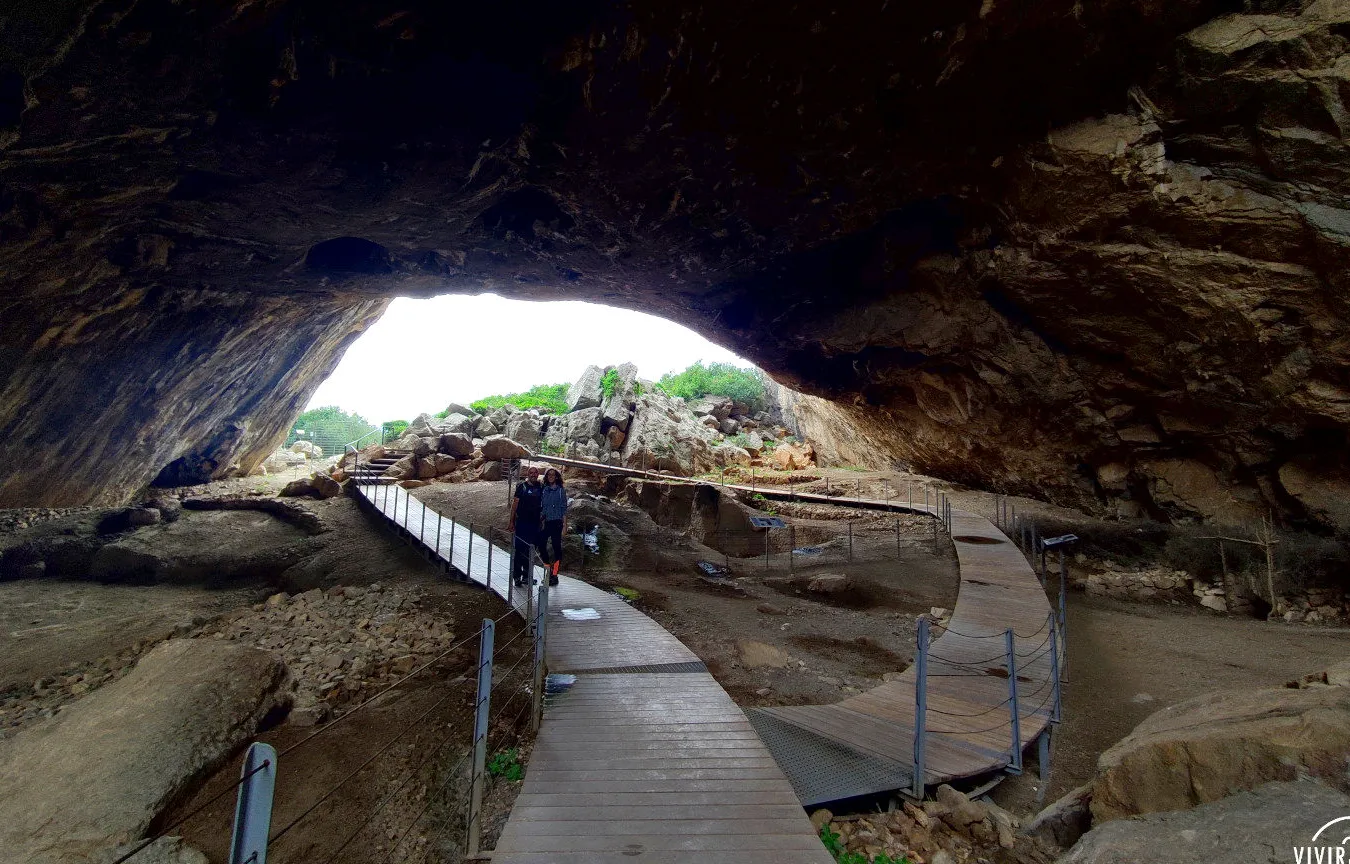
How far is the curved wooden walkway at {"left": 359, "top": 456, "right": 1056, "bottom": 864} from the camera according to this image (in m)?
2.82

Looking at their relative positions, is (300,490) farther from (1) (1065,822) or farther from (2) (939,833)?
→ (1) (1065,822)

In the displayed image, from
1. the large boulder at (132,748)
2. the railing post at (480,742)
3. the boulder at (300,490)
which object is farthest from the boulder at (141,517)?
the railing post at (480,742)

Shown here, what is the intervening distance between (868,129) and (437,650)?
9778 mm

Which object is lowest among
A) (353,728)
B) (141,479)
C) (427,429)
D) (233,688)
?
(353,728)

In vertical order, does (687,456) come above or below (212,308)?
below

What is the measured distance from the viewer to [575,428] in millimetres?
23672

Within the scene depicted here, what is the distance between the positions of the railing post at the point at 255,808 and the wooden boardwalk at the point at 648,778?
3.71ft

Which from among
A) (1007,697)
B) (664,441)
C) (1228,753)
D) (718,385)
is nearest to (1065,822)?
(1228,753)

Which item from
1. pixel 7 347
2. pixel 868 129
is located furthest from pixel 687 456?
pixel 7 347

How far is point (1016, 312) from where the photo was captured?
428 inches

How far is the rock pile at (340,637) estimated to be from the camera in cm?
564

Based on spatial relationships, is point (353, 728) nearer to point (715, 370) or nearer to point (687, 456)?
point (687, 456)

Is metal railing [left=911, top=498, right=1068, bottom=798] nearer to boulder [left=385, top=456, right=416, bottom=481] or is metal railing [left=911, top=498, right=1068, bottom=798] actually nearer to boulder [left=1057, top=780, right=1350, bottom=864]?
boulder [left=1057, top=780, right=1350, bottom=864]

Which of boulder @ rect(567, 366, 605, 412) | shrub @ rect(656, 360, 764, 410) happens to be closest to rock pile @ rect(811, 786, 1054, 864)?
boulder @ rect(567, 366, 605, 412)
